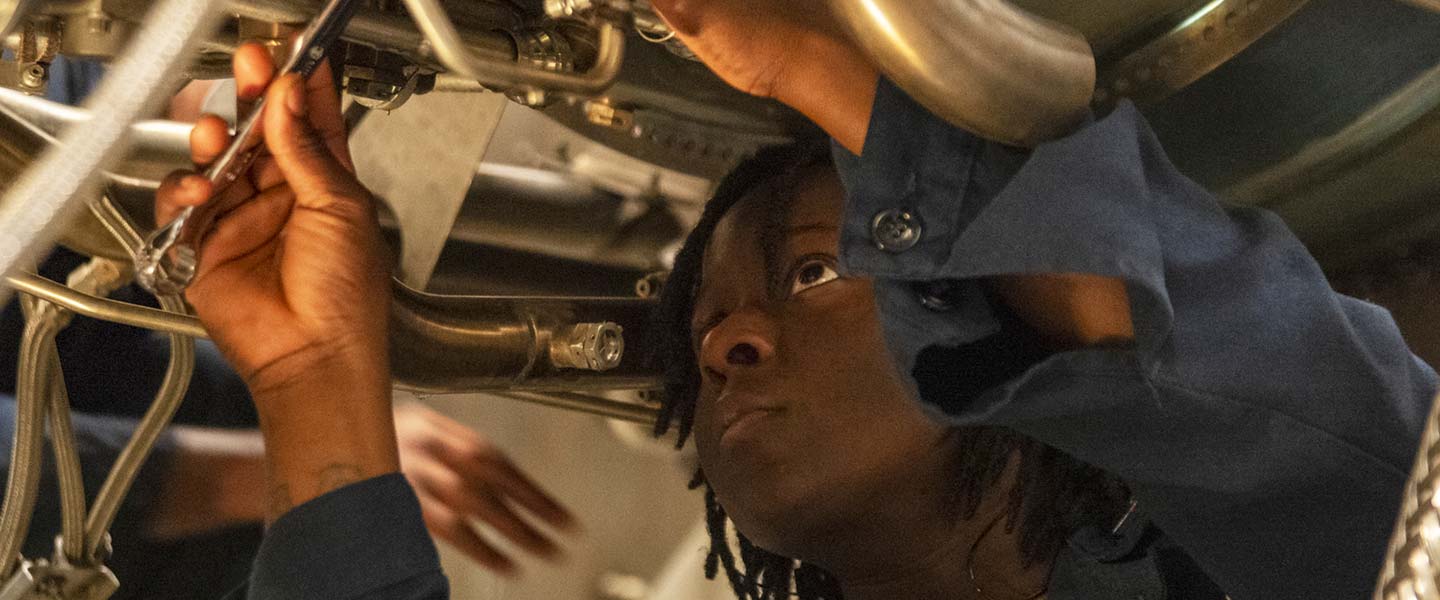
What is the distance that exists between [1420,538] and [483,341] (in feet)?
1.79

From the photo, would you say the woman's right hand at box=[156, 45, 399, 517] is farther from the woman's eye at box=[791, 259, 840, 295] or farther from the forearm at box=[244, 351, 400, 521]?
the woman's eye at box=[791, 259, 840, 295]

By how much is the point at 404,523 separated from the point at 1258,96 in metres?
0.49

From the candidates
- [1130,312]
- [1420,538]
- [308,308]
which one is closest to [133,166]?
[308,308]

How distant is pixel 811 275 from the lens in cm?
82

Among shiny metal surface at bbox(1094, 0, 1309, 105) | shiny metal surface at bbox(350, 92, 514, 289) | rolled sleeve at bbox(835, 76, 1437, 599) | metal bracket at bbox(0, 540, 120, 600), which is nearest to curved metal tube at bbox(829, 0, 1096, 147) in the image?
rolled sleeve at bbox(835, 76, 1437, 599)

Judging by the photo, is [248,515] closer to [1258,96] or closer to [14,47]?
[14,47]

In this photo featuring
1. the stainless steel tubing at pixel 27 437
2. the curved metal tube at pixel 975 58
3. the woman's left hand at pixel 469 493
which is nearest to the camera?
the curved metal tube at pixel 975 58

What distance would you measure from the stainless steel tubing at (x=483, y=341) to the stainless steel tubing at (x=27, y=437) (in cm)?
21

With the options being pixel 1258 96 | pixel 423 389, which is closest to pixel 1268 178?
pixel 1258 96

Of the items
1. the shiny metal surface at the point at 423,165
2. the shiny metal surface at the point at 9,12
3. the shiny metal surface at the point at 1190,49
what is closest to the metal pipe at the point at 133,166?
the shiny metal surface at the point at 423,165

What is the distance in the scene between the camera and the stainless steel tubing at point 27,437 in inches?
33.4

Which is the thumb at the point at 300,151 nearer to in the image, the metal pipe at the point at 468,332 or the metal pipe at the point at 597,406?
the metal pipe at the point at 468,332

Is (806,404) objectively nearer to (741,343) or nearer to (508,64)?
(741,343)

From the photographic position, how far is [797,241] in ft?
2.75
